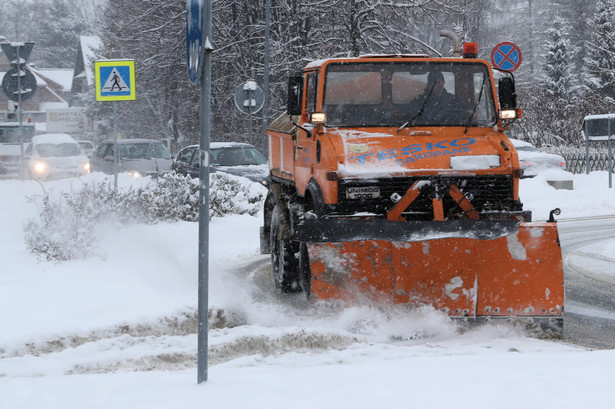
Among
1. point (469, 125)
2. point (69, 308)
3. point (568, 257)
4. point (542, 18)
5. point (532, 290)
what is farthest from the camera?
point (542, 18)

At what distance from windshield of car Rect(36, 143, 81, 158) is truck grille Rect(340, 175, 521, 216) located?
67.4 ft

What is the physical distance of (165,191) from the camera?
14.4m

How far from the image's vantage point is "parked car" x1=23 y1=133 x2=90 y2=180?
25828 millimetres

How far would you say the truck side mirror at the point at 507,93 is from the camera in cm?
795

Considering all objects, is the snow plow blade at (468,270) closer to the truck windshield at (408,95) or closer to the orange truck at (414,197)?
the orange truck at (414,197)

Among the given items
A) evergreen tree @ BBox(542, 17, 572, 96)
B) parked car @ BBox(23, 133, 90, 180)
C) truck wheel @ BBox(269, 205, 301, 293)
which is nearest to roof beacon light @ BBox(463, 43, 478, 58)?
truck wheel @ BBox(269, 205, 301, 293)

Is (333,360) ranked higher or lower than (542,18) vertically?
lower

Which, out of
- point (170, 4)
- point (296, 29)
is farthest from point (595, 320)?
point (170, 4)

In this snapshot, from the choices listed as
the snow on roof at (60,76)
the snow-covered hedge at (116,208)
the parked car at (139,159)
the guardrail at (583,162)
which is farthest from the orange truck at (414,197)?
the snow on roof at (60,76)

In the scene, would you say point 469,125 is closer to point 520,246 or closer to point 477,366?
point 520,246

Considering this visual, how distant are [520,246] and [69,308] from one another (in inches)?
150

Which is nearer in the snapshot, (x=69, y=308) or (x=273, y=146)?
(x=69, y=308)

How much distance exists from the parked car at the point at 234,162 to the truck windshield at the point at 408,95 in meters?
11.7

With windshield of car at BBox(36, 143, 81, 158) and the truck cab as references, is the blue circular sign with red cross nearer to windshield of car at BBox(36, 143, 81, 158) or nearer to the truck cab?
the truck cab
